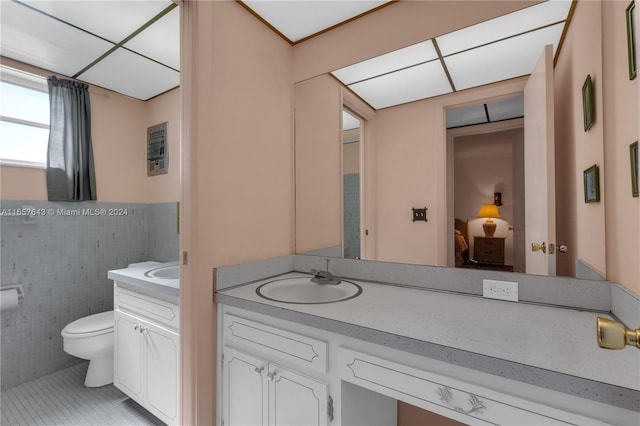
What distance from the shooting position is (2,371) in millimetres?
2023

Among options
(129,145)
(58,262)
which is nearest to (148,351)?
(58,262)

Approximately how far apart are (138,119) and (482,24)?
2.98 meters

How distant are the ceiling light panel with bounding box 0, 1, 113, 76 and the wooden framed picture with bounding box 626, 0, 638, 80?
2.57 metres

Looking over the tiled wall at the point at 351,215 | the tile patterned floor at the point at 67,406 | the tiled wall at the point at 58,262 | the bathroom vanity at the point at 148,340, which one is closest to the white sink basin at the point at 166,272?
the bathroom vanity at the point at 148,340

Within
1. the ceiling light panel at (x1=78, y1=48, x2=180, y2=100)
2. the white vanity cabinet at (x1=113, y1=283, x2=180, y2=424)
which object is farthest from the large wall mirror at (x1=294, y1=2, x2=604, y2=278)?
the ceiling light panel at (x1=78, y1=48, x2=180, y2=100)

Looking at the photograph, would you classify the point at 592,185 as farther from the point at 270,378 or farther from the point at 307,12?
the point at 307,12

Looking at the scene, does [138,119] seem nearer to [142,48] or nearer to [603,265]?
[142,48]

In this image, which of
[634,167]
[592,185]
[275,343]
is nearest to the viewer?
[634,167]

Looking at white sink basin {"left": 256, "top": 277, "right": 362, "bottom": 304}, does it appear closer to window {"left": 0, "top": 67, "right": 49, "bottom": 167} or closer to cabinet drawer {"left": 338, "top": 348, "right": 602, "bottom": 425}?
cabinet drawer {"left": 338, "top": 348, "right": 602, "bottom": 425}

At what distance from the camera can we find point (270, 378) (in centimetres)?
115

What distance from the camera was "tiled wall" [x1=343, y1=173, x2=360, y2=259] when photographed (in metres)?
1.66

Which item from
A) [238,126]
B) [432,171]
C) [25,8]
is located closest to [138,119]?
[25,8]

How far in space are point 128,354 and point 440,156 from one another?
2199 mm

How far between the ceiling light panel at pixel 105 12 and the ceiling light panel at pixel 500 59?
1.55m
